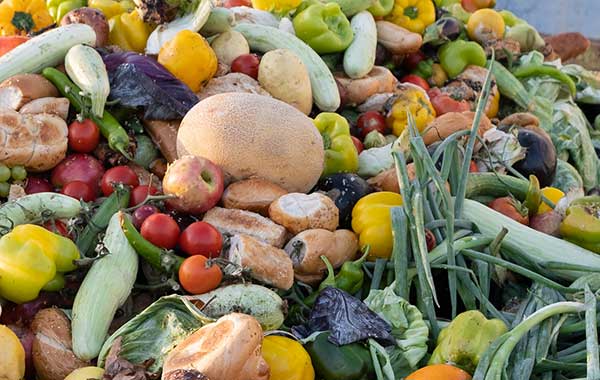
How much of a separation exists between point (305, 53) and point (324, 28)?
0.29 meters

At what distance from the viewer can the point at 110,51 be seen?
3.85m

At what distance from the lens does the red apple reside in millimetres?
2982

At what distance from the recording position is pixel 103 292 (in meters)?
2.66

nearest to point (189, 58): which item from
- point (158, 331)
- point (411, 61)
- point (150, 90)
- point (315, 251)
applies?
point (150, 90)

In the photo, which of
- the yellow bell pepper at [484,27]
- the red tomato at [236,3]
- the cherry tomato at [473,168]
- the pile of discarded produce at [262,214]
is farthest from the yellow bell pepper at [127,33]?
the yellow bell pepper at [484,27]

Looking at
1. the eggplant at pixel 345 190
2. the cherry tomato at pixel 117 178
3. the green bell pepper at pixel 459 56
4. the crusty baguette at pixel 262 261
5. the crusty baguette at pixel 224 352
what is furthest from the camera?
the green bell pepper at pixel 459 56

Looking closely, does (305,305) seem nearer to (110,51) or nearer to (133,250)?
(133,250)

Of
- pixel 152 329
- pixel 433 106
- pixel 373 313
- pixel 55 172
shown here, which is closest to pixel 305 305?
pixel 373 313

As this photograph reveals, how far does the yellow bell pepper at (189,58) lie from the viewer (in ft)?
12.1

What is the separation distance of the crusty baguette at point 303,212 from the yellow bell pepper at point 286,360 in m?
0.64

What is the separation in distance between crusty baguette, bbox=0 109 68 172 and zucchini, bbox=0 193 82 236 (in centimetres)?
25

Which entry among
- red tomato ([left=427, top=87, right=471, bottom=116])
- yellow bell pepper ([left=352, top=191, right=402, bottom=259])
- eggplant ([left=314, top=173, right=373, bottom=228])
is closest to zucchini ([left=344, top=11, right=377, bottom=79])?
red tomato ([left=427, top=87, right=471, bottom=116])

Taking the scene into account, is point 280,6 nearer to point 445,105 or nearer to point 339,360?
point 445,105

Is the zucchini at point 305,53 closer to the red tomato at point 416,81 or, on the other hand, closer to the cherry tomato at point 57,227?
the red tomato at point 416,81
